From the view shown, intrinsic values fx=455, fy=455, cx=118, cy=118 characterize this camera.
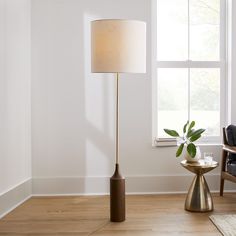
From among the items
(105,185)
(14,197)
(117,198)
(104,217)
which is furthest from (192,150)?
(14,197)

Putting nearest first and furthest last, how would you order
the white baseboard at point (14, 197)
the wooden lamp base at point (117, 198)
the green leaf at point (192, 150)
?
the wooden lamp base at point (117, 198)
the white baseboard at point (14, 197)
the green leaf at point (192, 150)

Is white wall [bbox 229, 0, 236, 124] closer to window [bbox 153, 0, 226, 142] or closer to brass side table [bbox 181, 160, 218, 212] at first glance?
window [bbox 153, 0, 226, 142]

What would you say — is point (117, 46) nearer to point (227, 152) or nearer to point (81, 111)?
point (81, 111)

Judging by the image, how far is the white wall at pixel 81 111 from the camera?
5012 millimetres

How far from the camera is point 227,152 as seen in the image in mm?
4867

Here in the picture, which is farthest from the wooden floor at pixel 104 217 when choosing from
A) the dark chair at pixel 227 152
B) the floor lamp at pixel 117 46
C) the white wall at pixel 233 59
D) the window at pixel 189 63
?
the floor lamp at pixel 117 46

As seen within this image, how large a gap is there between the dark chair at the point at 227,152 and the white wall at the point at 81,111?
21.8 inches

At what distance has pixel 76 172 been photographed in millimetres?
5074

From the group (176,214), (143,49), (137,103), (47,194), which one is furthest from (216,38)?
(47,194)

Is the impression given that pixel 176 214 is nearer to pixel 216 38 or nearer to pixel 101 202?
pixel 101 202

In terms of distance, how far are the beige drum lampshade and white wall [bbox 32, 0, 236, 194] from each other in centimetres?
122

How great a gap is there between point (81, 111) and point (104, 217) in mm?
1395

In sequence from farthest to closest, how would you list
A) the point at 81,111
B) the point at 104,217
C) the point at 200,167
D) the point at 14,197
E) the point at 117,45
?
1. the point at 81,111
2. the point at 14,197
3. the point at 200,167
4. the point at 104,217
5. the point at 117,45

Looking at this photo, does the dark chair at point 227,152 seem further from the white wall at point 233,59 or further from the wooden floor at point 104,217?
the white wall at point 233,59
